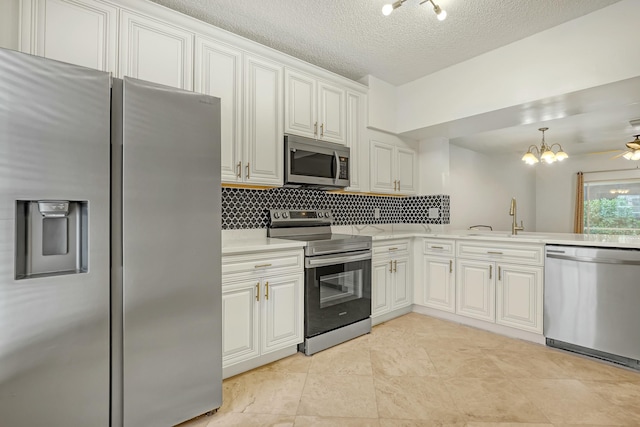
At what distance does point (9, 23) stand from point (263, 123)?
5.00 ft

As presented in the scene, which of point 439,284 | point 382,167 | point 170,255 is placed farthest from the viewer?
point 382,167

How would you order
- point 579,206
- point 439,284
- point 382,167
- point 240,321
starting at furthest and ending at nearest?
point 579,206 → point 382,167 → point 439,284 → point 240,321

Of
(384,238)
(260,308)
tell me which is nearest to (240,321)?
(260,308)

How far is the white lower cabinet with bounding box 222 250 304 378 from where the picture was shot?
2123 mm

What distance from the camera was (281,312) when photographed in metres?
2.39

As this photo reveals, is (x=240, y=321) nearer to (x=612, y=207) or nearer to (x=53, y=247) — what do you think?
(x=53, y=247)

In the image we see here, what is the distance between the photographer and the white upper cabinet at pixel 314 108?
9.32ft

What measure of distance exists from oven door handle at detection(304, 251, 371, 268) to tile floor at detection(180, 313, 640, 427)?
70 cm

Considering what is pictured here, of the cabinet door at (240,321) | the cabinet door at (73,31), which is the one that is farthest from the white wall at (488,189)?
the cabinet door at (73,31)

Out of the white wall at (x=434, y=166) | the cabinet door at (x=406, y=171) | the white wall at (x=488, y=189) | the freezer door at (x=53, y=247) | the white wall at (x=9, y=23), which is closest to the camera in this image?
the freezer door at (x=53, y=247)

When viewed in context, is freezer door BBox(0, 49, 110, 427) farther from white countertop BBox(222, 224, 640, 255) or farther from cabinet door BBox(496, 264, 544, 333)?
cabinet door BBox(496, 264, 544, 333)

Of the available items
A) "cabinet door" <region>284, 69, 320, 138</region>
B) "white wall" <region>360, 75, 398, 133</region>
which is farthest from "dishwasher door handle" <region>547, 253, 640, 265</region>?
"cabinet door" <region>284, 69, 320, 138</region>

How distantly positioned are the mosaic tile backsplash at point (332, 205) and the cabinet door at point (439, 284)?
76 centimetres

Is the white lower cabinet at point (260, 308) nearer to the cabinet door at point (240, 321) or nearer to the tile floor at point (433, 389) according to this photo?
the cabinet door at point (240, 321)
